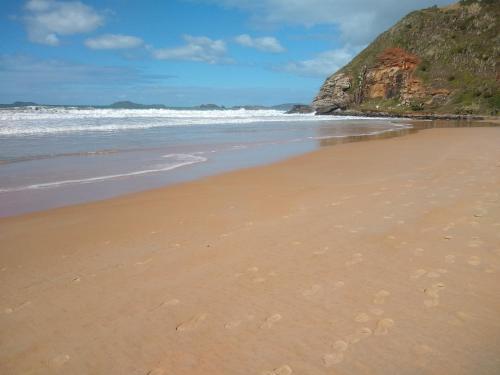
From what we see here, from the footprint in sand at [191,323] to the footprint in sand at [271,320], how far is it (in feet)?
1.59

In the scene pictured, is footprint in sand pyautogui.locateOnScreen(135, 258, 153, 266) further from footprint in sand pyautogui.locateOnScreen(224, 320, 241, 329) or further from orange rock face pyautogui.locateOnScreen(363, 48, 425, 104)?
orange rock face pyautogui.locateOnScreen(363, 48, 425, 104)

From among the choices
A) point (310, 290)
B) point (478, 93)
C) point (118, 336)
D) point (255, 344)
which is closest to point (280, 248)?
point (310, 290)

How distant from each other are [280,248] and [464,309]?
1932mm

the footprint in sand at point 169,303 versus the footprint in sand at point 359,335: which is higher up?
the footprint in sand at point 359,335

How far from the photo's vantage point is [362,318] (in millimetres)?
2779

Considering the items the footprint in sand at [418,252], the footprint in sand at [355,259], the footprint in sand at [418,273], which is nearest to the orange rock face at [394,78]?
the footprint in sand at [418,252]

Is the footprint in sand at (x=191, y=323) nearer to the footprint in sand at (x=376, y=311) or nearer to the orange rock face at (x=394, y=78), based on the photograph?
the footprint in sand at (x=376, y=311)

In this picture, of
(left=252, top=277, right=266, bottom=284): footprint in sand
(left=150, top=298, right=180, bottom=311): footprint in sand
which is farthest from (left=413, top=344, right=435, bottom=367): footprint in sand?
(left=150, top=298, right=180, bottom=311): footprint in sand

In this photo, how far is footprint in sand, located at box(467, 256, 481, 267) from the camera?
354cm

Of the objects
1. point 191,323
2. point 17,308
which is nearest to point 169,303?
point 191,323

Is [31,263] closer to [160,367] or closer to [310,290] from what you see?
[160,367]

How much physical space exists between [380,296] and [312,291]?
0.55 metres

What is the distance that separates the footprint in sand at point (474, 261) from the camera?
140 inches

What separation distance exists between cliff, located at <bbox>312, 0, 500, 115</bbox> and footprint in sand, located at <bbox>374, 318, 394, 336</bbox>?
41.7 m
